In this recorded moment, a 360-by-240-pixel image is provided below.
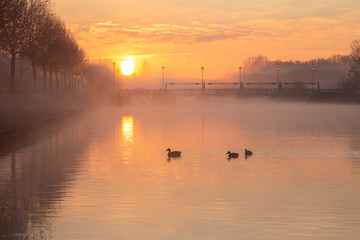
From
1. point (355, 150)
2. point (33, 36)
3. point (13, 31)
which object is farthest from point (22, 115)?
point (355, 150)

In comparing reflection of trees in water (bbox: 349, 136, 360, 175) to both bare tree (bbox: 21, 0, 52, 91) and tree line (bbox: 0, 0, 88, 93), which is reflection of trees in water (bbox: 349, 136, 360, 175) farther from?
bare tree (bbox: 21, 0, 52, 91)

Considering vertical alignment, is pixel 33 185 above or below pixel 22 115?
below

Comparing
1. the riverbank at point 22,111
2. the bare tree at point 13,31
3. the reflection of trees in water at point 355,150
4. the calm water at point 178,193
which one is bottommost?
the reflection of trees in water at point 355,150

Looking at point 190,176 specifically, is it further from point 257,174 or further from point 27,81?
point 27,81

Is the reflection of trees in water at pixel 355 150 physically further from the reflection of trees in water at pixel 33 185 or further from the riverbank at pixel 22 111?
the riverbank at pixel 22 111

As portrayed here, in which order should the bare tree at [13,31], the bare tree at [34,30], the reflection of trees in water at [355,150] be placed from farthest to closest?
the bare tree at [34,30]
the bare tree at [13,31]
the reflection of trees in water at [355,150]

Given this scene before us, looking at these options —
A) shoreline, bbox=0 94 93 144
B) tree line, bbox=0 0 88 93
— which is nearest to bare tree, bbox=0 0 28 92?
tree line, bbox=0 0 88 93

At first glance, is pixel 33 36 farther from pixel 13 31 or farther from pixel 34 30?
pixel 13 31

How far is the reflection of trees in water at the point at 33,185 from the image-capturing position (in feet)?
48.7

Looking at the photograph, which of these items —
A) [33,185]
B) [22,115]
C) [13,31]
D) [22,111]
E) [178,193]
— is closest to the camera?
[178,193]

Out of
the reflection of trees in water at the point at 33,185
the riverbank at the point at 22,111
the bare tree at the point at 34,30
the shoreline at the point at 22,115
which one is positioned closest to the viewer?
the reflection of trees in water at the point at 33,185

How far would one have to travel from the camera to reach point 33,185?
21.7m

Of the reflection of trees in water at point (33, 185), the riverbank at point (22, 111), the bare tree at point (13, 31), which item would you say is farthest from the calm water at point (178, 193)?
the bare tree at point (13, 31)

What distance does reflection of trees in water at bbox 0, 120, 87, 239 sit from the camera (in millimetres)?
14836
